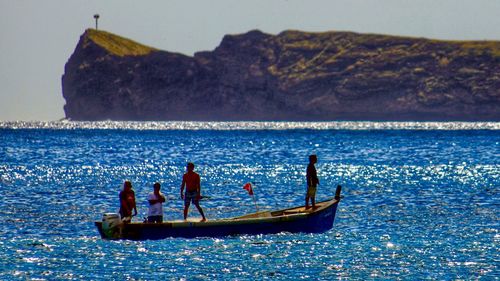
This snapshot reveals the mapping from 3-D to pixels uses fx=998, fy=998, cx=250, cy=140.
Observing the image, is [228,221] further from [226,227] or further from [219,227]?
[219,227]

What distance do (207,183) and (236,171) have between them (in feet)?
44.9

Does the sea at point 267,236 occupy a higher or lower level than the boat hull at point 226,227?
lower

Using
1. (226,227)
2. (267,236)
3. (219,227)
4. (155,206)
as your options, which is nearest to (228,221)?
(226,227)

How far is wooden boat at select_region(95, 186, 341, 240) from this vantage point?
105 feet

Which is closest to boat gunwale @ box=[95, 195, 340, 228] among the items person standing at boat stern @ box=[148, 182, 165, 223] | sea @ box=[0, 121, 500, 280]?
person standing at boat stern @ box=[148, 182, 165, 223]

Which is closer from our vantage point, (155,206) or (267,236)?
(155,206)

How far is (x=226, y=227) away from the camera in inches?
1281

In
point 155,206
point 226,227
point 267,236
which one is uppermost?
point 155,206

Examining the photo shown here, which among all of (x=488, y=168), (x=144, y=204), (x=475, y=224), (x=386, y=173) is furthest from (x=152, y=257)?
(x=488, y=168)

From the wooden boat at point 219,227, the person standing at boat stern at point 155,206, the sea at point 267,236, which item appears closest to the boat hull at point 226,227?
the wooden boat at point 219,227

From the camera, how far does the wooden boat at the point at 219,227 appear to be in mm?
32031

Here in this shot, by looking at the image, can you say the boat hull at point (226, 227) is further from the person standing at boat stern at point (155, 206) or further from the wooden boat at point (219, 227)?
the person standing at boat stern at point (155, 206)

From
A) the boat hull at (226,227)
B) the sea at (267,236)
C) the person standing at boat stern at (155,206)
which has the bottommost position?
the sea at (267,236)

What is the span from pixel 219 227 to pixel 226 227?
0.77 feet
